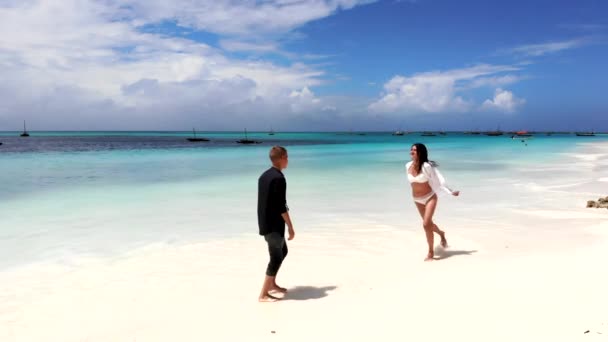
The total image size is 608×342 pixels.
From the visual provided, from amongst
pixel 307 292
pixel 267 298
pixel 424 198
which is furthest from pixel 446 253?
pixel 267 298

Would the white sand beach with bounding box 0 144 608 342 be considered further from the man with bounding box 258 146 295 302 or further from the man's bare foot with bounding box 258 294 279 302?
the man with bounding box 258 146 295 302

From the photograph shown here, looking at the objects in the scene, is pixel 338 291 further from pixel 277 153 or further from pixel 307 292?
pixel 277 153

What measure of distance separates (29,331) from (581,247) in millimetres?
7815

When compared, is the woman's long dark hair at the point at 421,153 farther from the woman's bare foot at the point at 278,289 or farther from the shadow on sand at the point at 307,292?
the woman's bare foot at the point at 278,289

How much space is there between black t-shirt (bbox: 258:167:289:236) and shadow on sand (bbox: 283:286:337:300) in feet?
3.32

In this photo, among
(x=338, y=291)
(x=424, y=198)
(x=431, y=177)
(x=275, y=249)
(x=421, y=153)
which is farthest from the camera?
(x=424, y=198)

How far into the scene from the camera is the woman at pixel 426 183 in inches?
240

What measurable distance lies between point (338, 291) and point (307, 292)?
40cm

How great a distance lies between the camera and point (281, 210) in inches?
179

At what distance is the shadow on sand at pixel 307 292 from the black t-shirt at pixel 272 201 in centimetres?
101

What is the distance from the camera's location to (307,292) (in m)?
Answer: 5.28

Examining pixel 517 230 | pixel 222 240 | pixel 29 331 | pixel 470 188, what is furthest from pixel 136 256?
pixel 470 188

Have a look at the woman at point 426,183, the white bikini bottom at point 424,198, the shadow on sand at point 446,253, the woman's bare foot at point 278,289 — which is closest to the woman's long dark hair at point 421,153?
the woman at point 426,183

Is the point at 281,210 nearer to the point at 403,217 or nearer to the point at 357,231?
the point at 357,231
